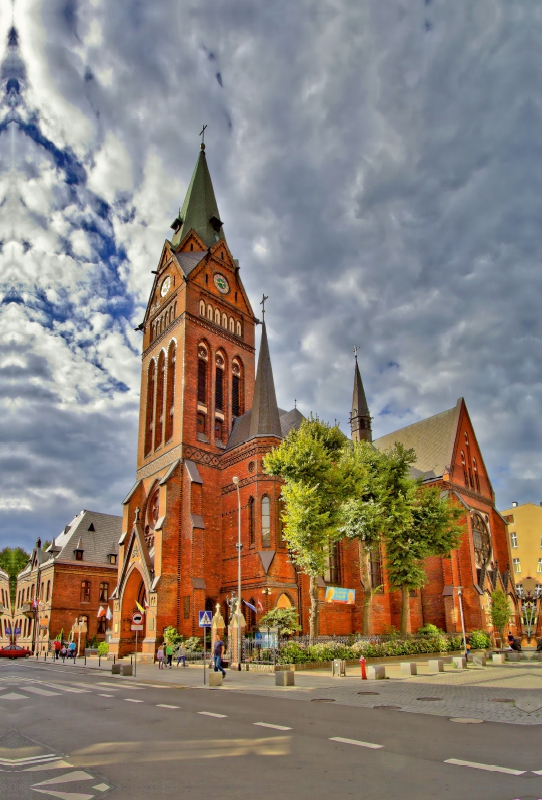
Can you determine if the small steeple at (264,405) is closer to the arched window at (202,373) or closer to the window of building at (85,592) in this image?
the arched window at (202,373)

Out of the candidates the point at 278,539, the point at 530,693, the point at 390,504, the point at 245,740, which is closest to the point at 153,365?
the point at 278,539

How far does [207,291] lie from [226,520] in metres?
19.0

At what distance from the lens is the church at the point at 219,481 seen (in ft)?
119

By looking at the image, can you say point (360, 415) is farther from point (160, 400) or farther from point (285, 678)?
point (285, 678)

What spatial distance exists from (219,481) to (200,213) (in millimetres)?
25971

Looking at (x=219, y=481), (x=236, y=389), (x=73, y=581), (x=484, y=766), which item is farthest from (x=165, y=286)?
(x=484, y=766)

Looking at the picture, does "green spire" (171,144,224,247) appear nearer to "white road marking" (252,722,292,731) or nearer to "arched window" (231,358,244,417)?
"arched window" (231,358,244,417)

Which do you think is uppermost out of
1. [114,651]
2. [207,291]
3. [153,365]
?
[207,291]

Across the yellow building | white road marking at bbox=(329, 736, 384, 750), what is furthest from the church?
the yellow building

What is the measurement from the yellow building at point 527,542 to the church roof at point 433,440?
34.7 metres

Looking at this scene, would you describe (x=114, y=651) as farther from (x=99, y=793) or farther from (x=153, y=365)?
(x=99, y=793)

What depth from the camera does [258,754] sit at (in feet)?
27.8

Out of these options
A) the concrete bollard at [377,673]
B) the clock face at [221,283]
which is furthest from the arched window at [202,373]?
the concrete bollard at [377,673]

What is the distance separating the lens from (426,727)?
11156mm
